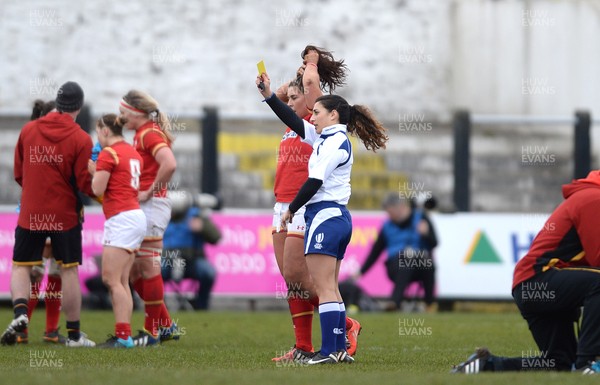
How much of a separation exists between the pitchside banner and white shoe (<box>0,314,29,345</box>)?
6.80m

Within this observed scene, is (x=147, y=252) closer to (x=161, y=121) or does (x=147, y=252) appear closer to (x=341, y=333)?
(x=161, y=121)

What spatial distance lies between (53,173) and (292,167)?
2.37 meters

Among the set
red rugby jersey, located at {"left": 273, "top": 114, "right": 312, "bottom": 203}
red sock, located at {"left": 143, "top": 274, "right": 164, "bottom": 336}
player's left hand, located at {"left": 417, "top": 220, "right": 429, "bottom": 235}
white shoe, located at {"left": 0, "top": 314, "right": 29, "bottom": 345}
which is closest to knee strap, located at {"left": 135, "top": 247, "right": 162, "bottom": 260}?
red sock, located at {"left": 143, "top": 274, "right": 164, "bottom": 336}

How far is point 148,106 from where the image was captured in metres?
11.1

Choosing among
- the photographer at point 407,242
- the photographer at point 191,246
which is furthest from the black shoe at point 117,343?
the photographer at point 407,242

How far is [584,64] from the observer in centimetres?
2425

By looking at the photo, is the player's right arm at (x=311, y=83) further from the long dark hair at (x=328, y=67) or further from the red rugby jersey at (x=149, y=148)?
the red rugby jersey at (x=149, y=148)

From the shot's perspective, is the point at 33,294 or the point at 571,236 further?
the point at 33,294

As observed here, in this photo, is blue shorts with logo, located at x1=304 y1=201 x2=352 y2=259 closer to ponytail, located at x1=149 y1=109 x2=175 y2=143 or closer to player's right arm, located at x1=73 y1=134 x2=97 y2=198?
ponytail, located at x1=149 y1=109 x2=175 y2=143

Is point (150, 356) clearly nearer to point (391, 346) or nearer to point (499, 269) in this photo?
point (391, 346)

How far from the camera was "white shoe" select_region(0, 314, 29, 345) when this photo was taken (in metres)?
10.9

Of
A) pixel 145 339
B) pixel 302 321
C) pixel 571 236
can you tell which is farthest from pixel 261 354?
pixel 571 236

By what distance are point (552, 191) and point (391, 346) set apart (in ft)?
32.0

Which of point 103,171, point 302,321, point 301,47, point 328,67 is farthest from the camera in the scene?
point 301,47
